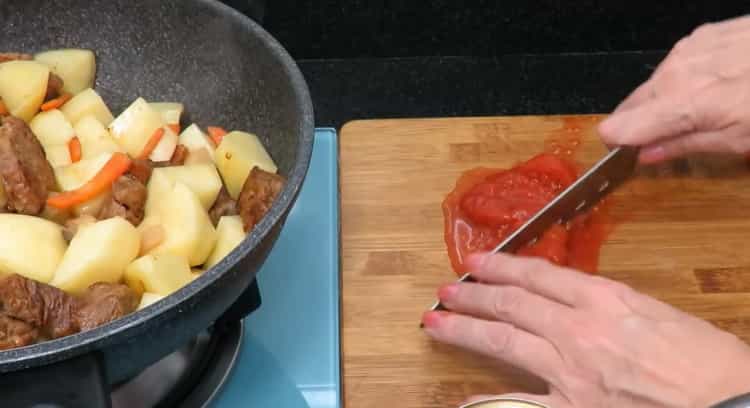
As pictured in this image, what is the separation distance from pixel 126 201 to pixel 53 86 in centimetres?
22

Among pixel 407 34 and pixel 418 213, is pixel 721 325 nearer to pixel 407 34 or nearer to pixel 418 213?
pixel 418 213

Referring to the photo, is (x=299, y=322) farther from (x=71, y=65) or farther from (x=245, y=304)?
(x=71, y=65)

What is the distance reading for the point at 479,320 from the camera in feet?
3.17

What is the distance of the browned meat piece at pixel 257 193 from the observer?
2.93ft

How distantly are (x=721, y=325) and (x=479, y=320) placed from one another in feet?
1.01

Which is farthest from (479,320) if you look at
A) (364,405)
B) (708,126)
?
(708,126)

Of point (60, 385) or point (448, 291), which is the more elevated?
point (60, 385)

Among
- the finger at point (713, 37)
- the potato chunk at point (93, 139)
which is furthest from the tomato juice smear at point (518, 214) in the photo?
the potato chunk at point (93, 139)

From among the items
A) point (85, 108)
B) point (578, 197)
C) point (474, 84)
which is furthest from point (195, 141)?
point (474, 84)

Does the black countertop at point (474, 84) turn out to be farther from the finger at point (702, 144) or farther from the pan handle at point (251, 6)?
the finger at point (702, 144)

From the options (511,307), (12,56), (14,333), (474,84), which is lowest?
(474,84)

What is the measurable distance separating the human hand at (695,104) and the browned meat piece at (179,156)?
513 mm

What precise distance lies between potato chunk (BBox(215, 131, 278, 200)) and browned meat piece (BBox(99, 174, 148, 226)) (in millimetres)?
99

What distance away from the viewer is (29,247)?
839 millimetres
